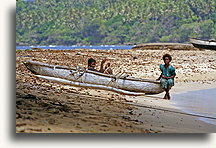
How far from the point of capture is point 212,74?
11969 millimetres

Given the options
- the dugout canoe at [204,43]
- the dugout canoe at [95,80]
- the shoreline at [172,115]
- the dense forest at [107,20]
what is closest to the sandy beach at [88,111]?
the shoreline at [172,115]

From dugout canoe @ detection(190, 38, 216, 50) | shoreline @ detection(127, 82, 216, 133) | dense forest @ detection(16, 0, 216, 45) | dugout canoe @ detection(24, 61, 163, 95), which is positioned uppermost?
dense forest @ detection(16, 0, 216, 45)

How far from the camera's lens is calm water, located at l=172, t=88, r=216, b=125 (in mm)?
7598

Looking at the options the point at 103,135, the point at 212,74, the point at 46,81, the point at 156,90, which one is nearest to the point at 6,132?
the point at 103,135

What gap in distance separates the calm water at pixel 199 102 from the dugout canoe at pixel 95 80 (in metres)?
0.83

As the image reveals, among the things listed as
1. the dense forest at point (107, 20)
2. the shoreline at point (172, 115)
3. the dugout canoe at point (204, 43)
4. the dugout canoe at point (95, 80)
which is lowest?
the shoreline at point (172, 115)

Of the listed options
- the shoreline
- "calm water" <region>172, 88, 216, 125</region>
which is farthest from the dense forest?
Answer: the shoreline

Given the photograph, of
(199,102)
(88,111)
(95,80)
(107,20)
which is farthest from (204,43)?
(88,111)

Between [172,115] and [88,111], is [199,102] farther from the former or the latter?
[88,111]

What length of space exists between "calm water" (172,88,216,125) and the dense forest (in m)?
1.76

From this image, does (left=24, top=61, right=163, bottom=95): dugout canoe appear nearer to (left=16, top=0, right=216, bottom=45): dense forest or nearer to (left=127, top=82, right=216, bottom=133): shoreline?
(left=127, top=82, right=216, bottom=133): shoreline

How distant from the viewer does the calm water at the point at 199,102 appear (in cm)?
760

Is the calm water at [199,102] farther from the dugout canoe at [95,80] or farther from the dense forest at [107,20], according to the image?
the dense forest at [107,20]

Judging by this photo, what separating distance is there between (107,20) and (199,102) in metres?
2.75
